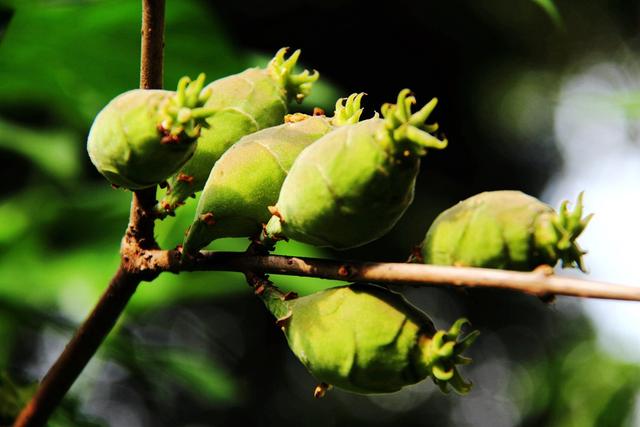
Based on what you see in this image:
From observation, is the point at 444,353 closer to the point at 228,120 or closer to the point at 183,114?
the point at 183,114

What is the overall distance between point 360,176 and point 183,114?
324 mm

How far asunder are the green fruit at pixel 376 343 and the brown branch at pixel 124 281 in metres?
0.43

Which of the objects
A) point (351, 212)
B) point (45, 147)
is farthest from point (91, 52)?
point (351, 212)

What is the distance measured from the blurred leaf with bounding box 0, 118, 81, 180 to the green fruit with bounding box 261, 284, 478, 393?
252cm

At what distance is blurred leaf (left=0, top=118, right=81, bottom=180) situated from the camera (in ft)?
12.5

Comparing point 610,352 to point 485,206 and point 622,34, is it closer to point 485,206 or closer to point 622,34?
point 485,206

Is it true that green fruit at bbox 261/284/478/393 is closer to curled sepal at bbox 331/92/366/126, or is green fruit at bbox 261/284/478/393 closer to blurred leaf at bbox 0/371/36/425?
curled sepal at bbox 331/92/366/126

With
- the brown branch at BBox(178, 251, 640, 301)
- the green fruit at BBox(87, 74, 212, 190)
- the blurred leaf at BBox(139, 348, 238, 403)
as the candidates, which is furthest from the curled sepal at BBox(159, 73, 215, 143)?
the blurred leaf at BBox(139, 348, 238, 403)

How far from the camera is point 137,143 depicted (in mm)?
1505

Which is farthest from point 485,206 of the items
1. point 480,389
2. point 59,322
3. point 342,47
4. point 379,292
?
point 480,389

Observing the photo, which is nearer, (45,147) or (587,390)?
(45,147)

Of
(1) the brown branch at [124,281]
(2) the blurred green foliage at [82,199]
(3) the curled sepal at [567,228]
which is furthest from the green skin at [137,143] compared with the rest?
(2) the blurred green foliage at [82,199]

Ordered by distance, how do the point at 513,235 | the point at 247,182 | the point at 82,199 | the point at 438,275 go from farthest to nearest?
1. the point at 82,199
2. the point at 247,182
3. the point at 513,235
4. the point at 438,275

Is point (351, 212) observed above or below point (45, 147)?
above
